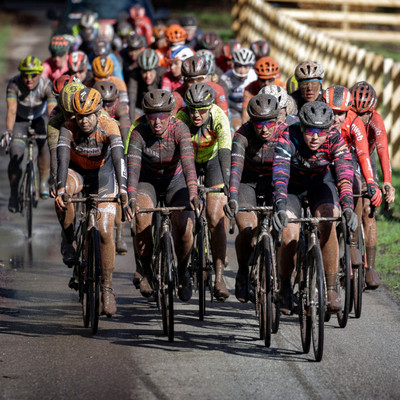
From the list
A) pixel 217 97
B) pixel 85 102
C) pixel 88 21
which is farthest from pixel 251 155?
pixel 88 21

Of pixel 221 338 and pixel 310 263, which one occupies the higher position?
pixel 310 263

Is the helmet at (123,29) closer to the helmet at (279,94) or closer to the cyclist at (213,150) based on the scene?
the cyclist at (213,150)

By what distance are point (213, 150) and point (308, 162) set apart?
5.79 feet

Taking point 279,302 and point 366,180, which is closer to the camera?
point 279,302

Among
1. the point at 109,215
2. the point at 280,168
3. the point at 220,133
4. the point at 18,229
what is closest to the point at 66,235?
the point at 109,215

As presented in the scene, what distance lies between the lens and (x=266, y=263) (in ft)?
26.3

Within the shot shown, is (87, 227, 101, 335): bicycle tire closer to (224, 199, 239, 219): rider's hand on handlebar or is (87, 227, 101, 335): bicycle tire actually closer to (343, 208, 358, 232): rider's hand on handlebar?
(224, 199, 239, 219): rider's hand on handlebar

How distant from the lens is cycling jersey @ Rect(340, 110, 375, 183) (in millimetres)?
9062

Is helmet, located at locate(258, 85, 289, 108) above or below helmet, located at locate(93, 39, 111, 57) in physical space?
below

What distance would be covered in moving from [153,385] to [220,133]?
10.5 feet

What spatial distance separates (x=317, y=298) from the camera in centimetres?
766

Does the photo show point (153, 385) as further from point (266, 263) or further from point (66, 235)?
point (66, 235)

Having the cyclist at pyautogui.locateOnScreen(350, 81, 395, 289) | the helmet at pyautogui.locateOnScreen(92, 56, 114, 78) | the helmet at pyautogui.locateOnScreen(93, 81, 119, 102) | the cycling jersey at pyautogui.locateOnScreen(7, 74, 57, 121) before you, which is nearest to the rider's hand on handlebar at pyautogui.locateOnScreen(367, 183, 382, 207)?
the cyclist at pyautogui.locateOnScreen(350, 81, 395, 289)

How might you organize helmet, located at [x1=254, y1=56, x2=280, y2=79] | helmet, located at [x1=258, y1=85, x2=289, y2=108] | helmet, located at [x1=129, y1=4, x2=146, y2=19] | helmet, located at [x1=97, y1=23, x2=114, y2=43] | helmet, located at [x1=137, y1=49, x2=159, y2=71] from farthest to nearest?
helmet, located at [x1=129, y1=4, x2=146, y2=19]
helmet, located at [x1=97, y1=23, x2=114, y2=43]
helmet, located at [x1=137, y1=49, x2=159, y2=71]
helmet, located at [x1=254, y1=56, x2=280, y2=79]
helmet, located at [x1=258, y1=85, x2=289, y2=108]
